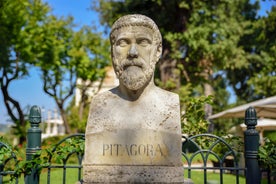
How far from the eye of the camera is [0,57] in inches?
683

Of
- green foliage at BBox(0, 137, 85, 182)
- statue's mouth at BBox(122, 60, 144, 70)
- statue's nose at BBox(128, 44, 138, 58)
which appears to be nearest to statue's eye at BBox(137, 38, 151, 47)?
statue's nose at BBox(128, 44, 138, 58)

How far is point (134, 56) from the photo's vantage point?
10.8 feet

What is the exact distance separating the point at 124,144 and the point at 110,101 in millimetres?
473

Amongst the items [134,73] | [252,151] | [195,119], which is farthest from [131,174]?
[195,119]

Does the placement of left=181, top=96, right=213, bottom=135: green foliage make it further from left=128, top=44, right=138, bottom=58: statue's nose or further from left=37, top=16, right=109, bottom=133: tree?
left=37, top=16, right=109, bottom=133: tree

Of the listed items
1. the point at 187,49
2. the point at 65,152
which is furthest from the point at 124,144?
the point at 187,49

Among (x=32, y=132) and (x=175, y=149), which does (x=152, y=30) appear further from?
(x=32, y=132)

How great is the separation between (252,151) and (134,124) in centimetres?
186

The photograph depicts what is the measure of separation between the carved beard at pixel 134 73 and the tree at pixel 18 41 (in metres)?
14.8

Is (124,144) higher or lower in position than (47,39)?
lower

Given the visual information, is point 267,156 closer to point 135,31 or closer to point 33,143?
point 135,31

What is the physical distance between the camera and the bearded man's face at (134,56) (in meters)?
3.29

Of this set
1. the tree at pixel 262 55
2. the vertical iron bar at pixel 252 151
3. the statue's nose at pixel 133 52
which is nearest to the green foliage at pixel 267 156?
the vertical iron bar at pixel 252 151

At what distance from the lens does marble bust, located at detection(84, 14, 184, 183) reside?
323cm
